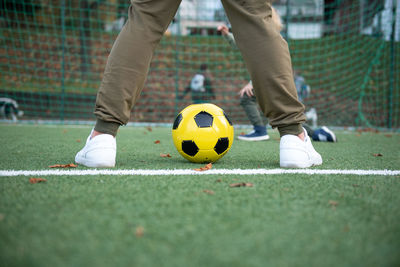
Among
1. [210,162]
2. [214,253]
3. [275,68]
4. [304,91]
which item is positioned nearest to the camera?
[214,253]

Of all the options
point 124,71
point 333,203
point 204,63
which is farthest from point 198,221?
point 204,63

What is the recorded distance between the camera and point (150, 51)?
1933 mm

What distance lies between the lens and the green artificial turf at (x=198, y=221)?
0.81 m

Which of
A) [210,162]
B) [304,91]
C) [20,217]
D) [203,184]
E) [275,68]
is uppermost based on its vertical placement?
[275,68]

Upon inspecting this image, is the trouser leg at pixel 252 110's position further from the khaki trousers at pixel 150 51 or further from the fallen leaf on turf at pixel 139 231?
the fallen leaf on turf at pixel 139 231

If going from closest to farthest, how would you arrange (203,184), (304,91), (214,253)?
(214,253)
(203,184)
(304,91)

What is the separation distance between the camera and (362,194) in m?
1.37

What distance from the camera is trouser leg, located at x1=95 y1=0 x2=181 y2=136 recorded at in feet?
6.11

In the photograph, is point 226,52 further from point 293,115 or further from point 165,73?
point 293,115

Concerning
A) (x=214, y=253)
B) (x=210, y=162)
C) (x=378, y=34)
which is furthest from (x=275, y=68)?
(x=378, y=34)

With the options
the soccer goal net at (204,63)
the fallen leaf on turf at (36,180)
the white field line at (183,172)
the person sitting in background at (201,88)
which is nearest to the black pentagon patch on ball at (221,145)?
the white field line at (183,172)

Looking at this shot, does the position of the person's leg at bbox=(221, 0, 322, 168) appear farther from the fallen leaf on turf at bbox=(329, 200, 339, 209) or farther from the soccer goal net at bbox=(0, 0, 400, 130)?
the soccer goal net at bbox=(0, 0, 400, 130)

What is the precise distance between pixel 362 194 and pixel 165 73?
9559mm

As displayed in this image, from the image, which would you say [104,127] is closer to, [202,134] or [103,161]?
[103,161]
